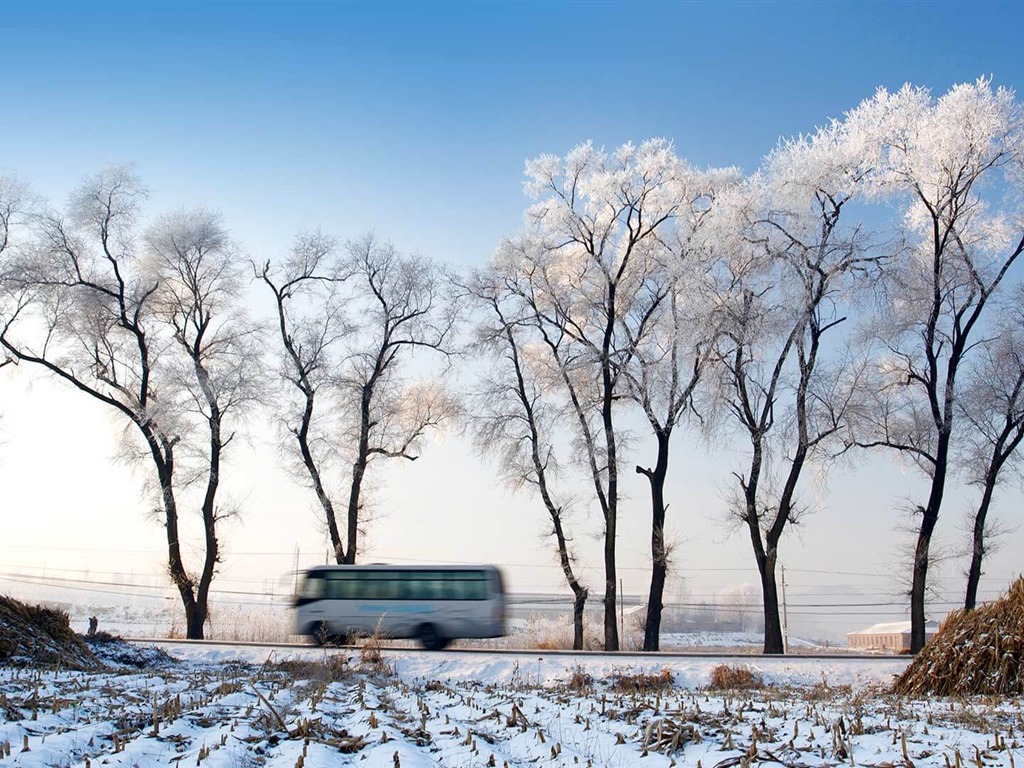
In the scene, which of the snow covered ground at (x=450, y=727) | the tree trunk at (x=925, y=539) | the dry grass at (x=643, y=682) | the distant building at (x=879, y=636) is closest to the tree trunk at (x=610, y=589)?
the tree trunk at (x=925, y=539)

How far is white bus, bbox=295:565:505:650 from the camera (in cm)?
2398

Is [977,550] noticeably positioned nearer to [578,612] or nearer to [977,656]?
[578,612]

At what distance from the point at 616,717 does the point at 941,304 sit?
2140 centimetres

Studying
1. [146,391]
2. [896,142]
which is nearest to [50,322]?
[146,391]

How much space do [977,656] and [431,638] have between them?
55.3 feet

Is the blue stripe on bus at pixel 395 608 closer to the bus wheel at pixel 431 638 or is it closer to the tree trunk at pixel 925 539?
the bus wheel at pixel 431 638

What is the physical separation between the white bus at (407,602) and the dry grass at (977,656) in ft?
48.8

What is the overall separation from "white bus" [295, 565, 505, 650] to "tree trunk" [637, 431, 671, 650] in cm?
436

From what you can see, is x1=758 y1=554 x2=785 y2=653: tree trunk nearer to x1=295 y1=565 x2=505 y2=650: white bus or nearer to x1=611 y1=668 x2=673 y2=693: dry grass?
x1=295 y1=565 x2=505 y2=650: white bus

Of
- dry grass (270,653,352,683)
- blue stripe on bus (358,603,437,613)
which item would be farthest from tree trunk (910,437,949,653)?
dry grass (270,653,352,683)

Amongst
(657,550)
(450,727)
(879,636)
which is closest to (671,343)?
(657,550)

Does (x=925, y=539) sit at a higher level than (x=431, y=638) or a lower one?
higher

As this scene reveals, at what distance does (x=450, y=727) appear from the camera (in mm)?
6996

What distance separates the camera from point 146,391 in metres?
28.3
